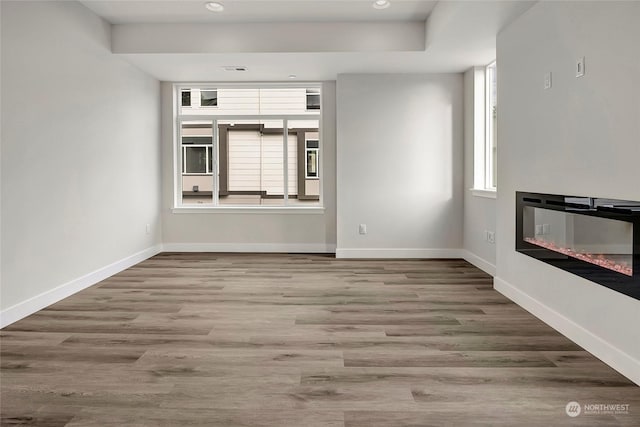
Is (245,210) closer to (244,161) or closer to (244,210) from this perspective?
(244,210)

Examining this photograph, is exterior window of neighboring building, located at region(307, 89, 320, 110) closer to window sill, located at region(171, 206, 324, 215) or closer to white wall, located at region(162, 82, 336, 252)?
white wall, located at region(162, 82, 336, 252)

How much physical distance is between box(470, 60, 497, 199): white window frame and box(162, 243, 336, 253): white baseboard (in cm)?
215

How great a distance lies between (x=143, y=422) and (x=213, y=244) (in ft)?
15.8

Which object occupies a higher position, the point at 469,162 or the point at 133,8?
the point at 133,8

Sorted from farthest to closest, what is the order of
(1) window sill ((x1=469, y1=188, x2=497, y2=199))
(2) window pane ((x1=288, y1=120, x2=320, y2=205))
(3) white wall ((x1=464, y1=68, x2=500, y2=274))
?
1. (2) window pane ((x1=288, y1=120, x2=320, y2=205))
2. (3) white wall ((x1=464, y1=68, x2=500, y2=274))
3. (1) window sill ((x1=469, y1=188, x2=497, y2=199))

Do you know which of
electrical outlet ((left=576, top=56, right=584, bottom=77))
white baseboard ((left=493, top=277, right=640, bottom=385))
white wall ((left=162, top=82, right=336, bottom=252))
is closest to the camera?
white baseboard ((left=493, top=277, right=640, bottom=385))

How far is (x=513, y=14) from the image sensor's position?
385 cm

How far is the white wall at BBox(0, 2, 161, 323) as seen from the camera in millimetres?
3471

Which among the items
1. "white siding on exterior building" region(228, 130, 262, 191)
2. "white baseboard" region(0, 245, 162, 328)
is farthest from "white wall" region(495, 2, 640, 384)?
"white baseboard" region(0, 245, 162, 328)

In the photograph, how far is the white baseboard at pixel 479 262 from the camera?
16.7 feet

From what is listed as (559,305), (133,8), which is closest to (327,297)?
(559,305)

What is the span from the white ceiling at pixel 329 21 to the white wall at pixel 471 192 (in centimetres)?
30

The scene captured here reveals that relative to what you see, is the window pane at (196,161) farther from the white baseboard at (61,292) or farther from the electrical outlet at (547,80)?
the electrical outlet at (547,80)

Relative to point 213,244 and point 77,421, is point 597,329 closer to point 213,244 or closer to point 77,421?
point 77,421
